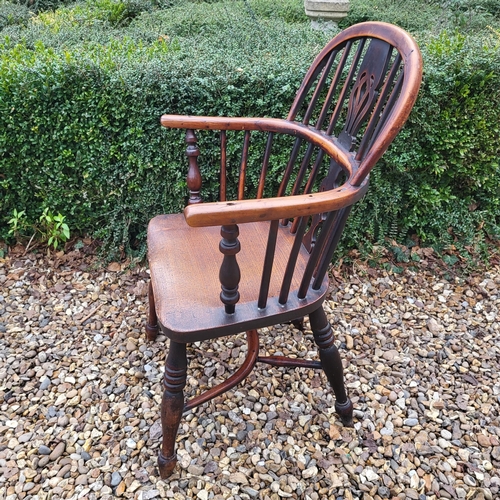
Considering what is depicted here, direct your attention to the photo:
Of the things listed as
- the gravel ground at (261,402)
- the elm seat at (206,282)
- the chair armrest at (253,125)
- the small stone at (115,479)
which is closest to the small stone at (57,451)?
the gravel ground at (261,402)

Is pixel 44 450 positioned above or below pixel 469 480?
below

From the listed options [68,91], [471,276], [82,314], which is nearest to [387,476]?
[471,276]

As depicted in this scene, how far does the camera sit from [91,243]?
97.9 inches

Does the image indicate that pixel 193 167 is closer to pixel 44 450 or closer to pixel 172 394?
pixel 172 394

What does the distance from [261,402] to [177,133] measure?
1279 mm

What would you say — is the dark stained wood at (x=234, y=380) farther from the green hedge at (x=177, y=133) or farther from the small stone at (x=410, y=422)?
the green hedge at (x=177, y=133)

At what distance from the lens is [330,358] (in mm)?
1482

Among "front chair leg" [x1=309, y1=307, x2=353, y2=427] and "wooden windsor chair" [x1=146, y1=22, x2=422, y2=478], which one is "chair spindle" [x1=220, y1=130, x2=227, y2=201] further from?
"front chair leg" [x1=309, y1=307, x2=353, y2=427]

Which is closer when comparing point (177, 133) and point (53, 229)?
point (177, 133)

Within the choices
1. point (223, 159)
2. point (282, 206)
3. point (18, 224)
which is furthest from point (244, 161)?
point (18, 224)

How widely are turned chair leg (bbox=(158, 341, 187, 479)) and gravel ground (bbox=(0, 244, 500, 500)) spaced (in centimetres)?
19

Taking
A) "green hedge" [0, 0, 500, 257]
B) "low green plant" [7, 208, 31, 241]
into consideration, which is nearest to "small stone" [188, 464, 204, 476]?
"green hedge" [0, 0, 500, 257]

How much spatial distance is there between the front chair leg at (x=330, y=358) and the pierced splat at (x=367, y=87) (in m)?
0.57

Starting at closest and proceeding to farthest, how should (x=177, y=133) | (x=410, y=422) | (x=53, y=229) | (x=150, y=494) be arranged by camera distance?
1. (x=150, y=494)
2. (x=410, y=422)
3. (x=177, y=133)
4. (x=53, y=229)
